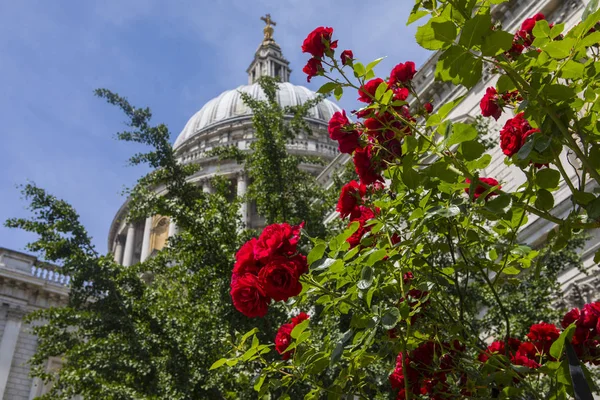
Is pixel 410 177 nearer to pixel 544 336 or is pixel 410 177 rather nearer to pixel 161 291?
pixel 544 336

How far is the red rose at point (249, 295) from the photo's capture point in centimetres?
285

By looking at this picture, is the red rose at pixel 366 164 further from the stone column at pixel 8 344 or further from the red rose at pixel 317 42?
the stone column at pixel 8 344

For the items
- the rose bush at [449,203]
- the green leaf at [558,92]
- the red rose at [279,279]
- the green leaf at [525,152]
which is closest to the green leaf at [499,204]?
the rose bush at [449,203]

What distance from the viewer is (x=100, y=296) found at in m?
11.2

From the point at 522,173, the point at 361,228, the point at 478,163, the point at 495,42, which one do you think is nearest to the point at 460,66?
the point at 495,42

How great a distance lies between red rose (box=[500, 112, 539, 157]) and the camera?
10.8ft

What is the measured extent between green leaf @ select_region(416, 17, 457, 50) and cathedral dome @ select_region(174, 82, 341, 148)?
50614 millimetres

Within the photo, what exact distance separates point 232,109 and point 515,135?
176 feet

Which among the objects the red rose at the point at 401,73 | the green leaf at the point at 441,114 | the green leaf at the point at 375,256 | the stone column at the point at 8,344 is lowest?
the green leaf at the point at 375,256

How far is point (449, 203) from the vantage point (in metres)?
2.97

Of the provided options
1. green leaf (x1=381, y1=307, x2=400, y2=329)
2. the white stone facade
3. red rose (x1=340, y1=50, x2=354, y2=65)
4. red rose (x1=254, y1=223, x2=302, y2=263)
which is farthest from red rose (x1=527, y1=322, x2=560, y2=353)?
the white stone facade

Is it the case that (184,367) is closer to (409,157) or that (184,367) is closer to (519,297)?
(519,297)

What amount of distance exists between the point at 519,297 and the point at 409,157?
25.7 feet

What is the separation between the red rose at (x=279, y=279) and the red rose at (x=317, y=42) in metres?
1.24
